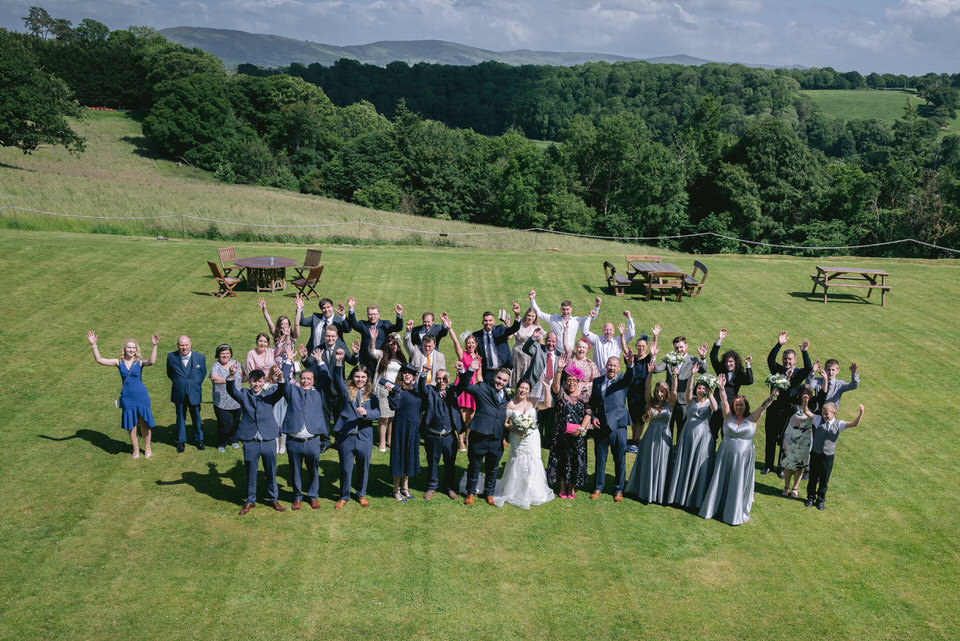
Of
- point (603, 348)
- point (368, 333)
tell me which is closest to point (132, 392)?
point (368, 333)

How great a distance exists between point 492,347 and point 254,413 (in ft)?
13.5

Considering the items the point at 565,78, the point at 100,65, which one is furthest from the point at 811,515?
the point at 565,78

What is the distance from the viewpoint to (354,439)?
29.5 ft

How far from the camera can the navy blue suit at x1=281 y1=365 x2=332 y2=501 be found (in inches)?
342

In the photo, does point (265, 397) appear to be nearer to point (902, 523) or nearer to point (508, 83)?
point (902, 523)

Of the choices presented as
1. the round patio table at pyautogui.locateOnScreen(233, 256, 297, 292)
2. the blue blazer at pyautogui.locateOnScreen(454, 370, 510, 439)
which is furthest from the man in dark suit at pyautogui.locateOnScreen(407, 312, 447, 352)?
the round patio table at pyautogui.locateOnScreen(233, 256, 297, 292)

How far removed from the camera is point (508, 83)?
149125 mm

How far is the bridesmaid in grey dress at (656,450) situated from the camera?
9.16 m

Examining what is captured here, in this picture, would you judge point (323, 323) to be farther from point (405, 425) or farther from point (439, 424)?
point (439, 424)

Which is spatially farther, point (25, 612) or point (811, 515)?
point (811, 515)

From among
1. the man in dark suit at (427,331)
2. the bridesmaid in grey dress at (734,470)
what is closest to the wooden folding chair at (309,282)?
the man in dark suit at (427,331)

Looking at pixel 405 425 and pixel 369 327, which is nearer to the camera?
pixel 405 425

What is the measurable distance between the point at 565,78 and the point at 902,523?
484 ft

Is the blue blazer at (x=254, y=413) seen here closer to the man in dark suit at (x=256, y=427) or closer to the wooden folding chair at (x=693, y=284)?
the man in dark suit at (x=256, y=427)
